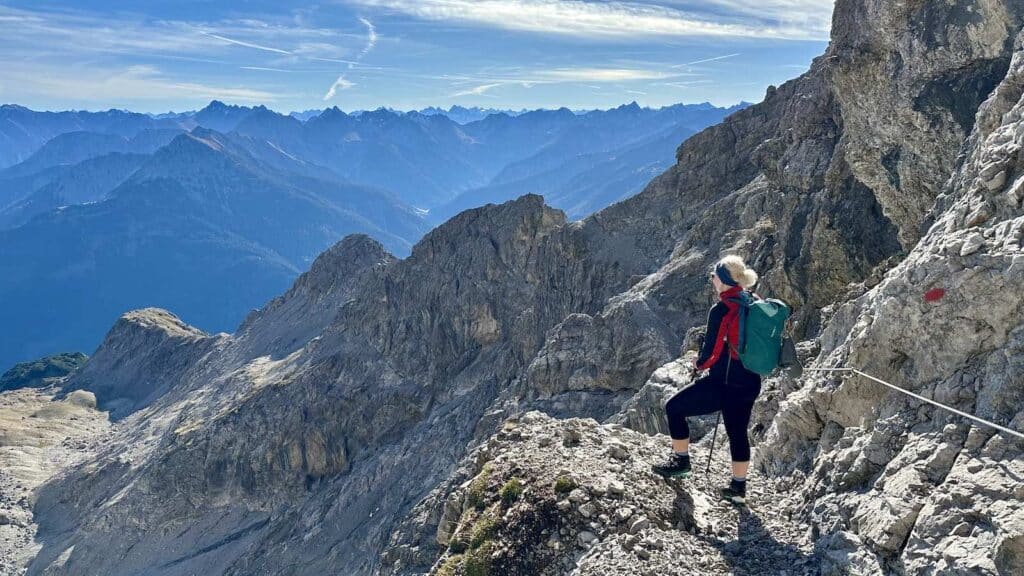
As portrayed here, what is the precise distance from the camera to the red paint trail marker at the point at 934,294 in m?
9.62

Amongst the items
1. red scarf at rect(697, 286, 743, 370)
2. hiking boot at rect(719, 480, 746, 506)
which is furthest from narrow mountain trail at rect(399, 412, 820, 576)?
red scarf at rect(697, 286, 743, 370)

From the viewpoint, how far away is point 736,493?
10.9 meters

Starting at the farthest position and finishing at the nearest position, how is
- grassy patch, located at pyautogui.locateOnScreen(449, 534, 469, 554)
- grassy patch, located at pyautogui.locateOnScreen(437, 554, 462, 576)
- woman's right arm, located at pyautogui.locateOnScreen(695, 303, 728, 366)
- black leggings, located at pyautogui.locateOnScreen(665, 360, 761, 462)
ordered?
grassy patch, located at pyautogui.locateOnScreen(449, 534, 469, 554) < grassy patch, located at pyautogui.locateOnScreen(437, 554, 462, 576) < black leggings, located at pyautogui.locateOnScreen(665, 360, 761, 462) < woman's right arm, located at pyautogui.locateOnScreen(695, 303, 728, 366)

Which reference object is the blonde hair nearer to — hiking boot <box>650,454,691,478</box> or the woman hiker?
the woman hiker

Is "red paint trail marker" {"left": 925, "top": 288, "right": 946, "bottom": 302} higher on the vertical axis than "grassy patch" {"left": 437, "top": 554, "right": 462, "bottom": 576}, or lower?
higher

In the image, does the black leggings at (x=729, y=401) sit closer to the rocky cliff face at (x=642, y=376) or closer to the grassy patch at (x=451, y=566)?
the rocky cliff face at (x=642, y=376)

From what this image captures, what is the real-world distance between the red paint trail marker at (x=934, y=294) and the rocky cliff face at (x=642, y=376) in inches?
3.1

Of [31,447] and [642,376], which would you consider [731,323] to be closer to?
[642,376]

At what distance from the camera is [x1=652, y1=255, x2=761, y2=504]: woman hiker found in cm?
987

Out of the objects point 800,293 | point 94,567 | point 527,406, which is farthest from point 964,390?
point 94,567

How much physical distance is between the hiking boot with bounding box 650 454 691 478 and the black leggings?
32.2 inches

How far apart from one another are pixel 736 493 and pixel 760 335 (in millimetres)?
3014

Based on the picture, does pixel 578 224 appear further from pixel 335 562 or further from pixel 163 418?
pixel 163 418

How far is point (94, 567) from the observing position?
78.3 m
